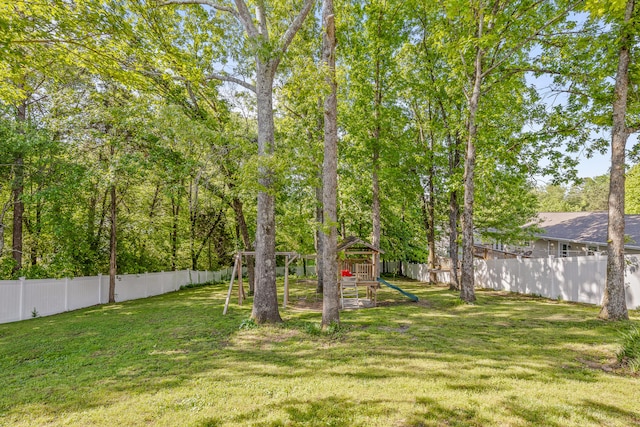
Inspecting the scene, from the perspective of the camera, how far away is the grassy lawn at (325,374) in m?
3.49

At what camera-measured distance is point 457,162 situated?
15.7 meters

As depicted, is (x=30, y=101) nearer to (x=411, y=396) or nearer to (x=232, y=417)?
(x=232, y=417)

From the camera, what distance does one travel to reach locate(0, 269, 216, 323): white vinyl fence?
9805mm

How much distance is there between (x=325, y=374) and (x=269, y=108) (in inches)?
246

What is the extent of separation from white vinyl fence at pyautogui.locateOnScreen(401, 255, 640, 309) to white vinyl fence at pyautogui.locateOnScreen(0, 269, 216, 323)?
57.1 feet

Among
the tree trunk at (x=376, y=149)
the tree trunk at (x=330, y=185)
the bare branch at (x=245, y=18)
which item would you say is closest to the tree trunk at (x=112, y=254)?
the bare branch at (x=245, y=18)

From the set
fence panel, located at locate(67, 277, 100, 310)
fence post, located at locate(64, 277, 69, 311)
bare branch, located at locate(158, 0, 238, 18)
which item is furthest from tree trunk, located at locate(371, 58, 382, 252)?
fence post, located at locate(64, 277, 69, 311)

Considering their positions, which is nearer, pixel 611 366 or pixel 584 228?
pixel 611 366

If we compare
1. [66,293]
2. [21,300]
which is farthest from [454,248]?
[21,300]

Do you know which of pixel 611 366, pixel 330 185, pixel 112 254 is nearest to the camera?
pixel 611 366

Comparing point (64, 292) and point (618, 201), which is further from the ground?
point (618, 201)

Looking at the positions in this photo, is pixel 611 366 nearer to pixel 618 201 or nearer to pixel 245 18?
pixel 618 201

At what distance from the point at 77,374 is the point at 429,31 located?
1636 centimetres

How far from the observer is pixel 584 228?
17281 millimetres
